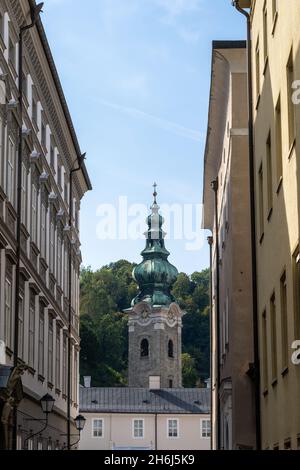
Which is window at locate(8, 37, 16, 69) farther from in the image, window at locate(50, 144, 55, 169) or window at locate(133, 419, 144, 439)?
window at locate(133, 419, 144, 439)

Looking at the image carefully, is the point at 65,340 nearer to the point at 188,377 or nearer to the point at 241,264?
the point at 241,264

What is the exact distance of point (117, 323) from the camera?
132000mm

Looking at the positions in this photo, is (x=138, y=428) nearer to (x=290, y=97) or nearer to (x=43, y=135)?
(x=43, y=135)

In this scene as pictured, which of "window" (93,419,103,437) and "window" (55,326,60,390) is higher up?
"window" (93,419,103,437)

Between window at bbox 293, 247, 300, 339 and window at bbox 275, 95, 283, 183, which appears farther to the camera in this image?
window at bbox 275, 95, 283, 183

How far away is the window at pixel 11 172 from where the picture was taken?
2483 centimetres

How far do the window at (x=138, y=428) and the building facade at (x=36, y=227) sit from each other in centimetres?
4584

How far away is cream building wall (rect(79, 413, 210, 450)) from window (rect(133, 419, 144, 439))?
0.82 feet

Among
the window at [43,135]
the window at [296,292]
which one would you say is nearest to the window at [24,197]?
the window at [43,135]

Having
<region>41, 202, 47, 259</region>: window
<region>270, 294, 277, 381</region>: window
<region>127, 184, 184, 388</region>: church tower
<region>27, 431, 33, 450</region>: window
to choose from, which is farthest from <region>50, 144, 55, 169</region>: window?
<region>127, 184, 184, 388</region>: church tower

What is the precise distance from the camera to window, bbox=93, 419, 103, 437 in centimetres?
8688
